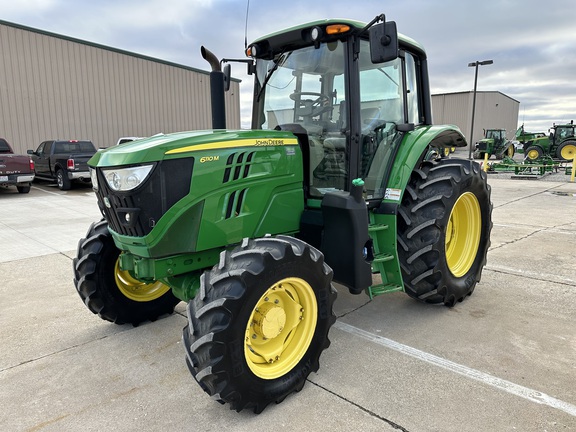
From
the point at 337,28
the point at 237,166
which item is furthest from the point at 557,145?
the point at 237,166

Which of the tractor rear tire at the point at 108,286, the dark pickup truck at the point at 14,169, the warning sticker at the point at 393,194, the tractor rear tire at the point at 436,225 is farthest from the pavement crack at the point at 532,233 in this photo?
the dark pickup truck at the point at 14,169

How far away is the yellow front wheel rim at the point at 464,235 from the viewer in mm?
4145

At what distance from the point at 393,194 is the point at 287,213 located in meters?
0.96

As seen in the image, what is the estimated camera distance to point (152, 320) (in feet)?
12.1

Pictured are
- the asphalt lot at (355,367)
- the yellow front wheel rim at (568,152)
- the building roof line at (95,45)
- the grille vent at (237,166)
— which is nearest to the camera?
the asphalt lot at (355,367)

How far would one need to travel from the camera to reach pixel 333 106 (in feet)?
10.9

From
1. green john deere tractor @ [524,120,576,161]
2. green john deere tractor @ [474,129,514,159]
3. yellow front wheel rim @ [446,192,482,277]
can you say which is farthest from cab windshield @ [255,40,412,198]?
green john deere tractor @ [474,129,514,159]

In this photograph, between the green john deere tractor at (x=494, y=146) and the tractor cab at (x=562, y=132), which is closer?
the tractor cab at (x=562, y=132)

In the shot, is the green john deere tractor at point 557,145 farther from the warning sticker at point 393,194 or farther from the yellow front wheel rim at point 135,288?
the yellow front wheel rim at point 135,288

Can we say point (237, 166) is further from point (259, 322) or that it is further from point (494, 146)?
point (494, 146)

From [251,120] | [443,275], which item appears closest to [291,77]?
[251,120]

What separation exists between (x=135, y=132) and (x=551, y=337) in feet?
62.3

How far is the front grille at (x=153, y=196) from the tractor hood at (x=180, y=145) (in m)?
0.07

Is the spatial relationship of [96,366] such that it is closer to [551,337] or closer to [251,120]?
[251,120]
